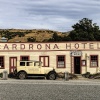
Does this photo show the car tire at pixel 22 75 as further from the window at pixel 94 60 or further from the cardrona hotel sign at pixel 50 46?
the window at pixel 94 60

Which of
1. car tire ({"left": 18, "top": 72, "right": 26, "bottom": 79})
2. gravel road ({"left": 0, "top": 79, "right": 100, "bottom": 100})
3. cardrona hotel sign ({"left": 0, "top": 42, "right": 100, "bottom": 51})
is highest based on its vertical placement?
cardrona hotel sign ({"left": 0, "top": 42, "right": 100, "bottom": 51})

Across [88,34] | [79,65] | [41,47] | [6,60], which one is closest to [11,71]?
[6,60]

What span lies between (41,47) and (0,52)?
180 inches

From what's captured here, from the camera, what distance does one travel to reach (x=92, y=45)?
41.7 meters

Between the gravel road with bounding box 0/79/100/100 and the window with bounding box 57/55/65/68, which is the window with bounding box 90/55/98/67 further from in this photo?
the gravel road with bounding box 0/79/100/100

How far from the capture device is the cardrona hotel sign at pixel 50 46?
136 feet

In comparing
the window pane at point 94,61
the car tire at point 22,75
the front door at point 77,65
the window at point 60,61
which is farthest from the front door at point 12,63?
the window pane at point 94,61

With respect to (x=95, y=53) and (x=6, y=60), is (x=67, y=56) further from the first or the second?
(x=6, y=60)

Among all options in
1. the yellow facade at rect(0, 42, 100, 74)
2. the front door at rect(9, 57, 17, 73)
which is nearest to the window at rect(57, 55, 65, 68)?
the yellow facade at rect(0, 42, 100, 74)

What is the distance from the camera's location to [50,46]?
137 feet

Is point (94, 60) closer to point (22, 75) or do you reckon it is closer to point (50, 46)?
point (50, 46)

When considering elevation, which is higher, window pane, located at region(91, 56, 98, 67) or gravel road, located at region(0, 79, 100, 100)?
window pane, located at region(91, 56, 98, 67)

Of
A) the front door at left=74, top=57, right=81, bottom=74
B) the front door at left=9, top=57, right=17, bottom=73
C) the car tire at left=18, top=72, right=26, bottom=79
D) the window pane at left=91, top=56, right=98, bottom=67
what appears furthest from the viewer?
the front door at left=74, top=57, right=81, bottom=74

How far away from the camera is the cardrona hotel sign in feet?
136
